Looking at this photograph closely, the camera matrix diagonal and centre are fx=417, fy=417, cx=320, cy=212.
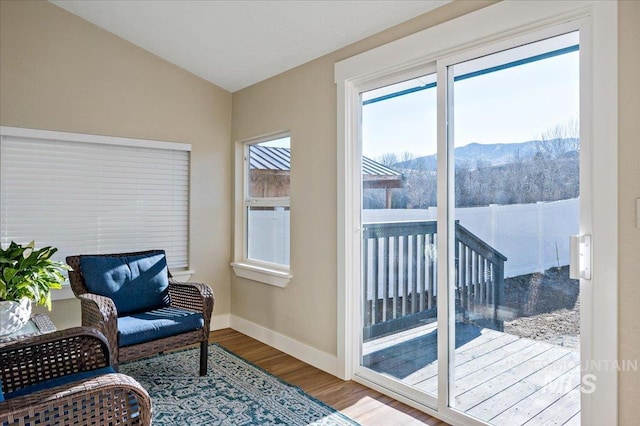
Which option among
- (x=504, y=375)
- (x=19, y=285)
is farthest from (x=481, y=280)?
(x=19, y=285)

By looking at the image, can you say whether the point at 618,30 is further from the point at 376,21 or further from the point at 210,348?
the point at 210,348

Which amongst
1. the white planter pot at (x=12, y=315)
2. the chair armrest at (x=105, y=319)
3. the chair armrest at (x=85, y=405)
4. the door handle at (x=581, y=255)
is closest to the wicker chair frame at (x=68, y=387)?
the chair armrest at (x=85, y=405)

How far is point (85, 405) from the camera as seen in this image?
1.46 metres

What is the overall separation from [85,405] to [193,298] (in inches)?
65.8

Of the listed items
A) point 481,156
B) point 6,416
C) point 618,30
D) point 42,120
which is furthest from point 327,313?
point 42,120

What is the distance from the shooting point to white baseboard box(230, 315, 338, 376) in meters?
3.12

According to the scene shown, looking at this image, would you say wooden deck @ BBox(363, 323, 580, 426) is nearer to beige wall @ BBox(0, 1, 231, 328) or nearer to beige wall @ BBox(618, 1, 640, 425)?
beige wall @ BBox(618, 1, 640, 425)

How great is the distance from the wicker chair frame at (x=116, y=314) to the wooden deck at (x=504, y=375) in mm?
1465

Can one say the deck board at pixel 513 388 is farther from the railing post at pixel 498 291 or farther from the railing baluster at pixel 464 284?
the railing baluster at pixel 464 284

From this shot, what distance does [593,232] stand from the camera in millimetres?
1823

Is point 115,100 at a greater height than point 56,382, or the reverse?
point 115,100

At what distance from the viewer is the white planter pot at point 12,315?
6.46 feet

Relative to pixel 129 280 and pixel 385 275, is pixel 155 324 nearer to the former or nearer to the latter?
pixel 129 280

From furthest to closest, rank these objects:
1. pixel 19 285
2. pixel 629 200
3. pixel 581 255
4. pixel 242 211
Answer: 1. pixel 242 211
2. pixel 19 285
3. pixel 581 255
4. pixel 629 200
